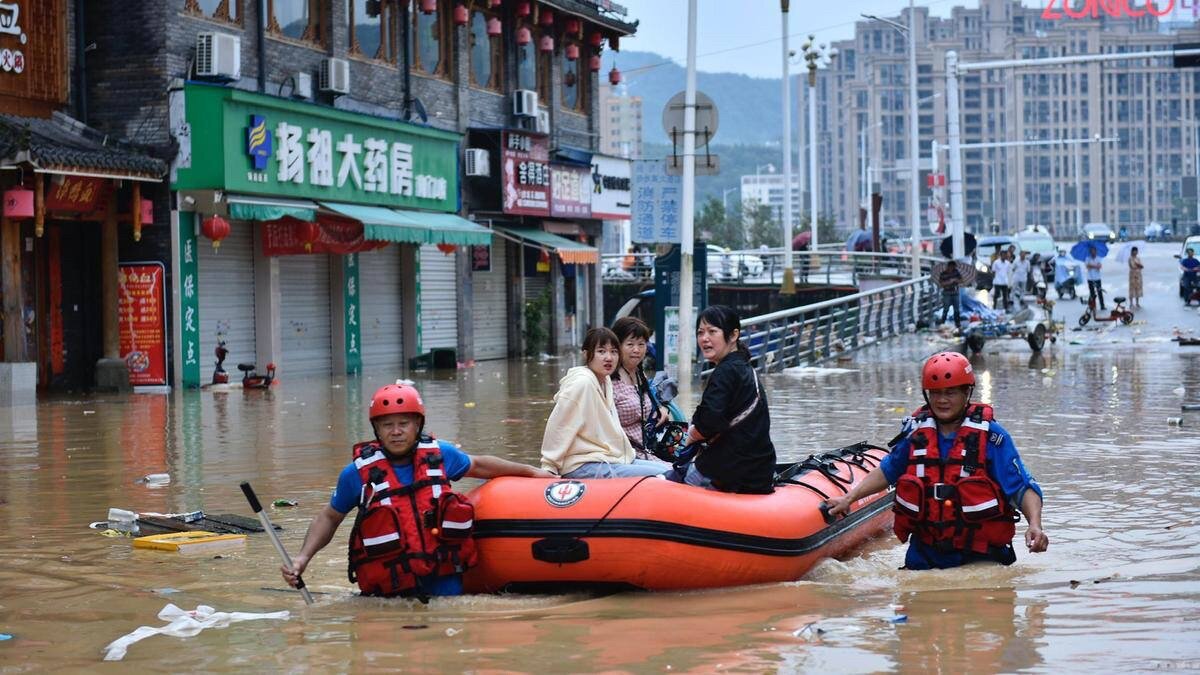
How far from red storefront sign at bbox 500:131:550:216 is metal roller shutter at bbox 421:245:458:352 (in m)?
A: 1.86

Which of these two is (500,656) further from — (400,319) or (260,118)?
(400,319)

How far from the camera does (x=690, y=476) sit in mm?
8875

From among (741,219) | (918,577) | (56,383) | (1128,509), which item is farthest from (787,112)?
(741,219)

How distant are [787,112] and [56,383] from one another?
26.8m

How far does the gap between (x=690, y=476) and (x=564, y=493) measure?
0.84m

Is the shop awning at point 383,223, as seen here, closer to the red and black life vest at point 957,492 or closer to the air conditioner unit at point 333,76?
the air conditioner unit at point 333,76

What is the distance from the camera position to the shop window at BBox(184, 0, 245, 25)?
24.6 meters

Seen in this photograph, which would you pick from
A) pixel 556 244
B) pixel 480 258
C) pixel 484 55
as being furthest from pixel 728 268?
pixel 484 55

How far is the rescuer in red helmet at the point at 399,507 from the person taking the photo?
25.8ft

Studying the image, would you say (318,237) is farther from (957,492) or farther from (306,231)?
(957,492)

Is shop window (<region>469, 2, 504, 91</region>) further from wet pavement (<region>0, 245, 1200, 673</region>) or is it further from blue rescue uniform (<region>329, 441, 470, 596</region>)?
blue rescue uniform (<region>329, 441, 470, 596</region>)

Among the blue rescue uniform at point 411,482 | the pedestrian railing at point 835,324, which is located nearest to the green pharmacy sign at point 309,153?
the pedestrian railing at point 835,324

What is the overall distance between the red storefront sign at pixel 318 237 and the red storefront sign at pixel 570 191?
333 inches

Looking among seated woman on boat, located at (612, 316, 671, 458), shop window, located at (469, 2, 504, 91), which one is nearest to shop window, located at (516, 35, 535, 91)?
shop window, located at (469, 2, 504, 91)
